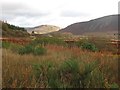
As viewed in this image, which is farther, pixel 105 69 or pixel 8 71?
pixel 105 69

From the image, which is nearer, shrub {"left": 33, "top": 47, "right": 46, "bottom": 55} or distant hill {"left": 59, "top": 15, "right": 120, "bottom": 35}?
shrub {"left": 33, "top": 47, "right": 46, "bottom": 55}

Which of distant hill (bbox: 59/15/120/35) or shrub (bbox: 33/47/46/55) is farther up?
distant hill (bbox: 59/15/120/35)

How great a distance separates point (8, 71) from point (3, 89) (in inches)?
36.2

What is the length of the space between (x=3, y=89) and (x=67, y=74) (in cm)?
168

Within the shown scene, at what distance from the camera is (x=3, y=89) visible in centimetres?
614

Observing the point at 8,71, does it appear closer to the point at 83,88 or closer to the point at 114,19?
the point at 83,88

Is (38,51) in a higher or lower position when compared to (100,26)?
lower

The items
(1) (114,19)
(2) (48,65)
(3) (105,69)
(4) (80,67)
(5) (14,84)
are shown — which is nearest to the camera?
(5) (14,84)

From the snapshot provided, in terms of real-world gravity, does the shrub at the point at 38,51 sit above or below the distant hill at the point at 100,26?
below

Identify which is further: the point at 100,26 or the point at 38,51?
the point at 100,26

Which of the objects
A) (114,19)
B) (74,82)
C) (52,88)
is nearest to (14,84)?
(52,88)

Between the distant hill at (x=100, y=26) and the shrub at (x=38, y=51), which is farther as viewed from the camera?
the distant hill at (x=100, y=26)

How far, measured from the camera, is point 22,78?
662 cm

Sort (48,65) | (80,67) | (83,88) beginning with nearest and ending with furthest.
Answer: (83,88) < (80,67) < (48,65)
